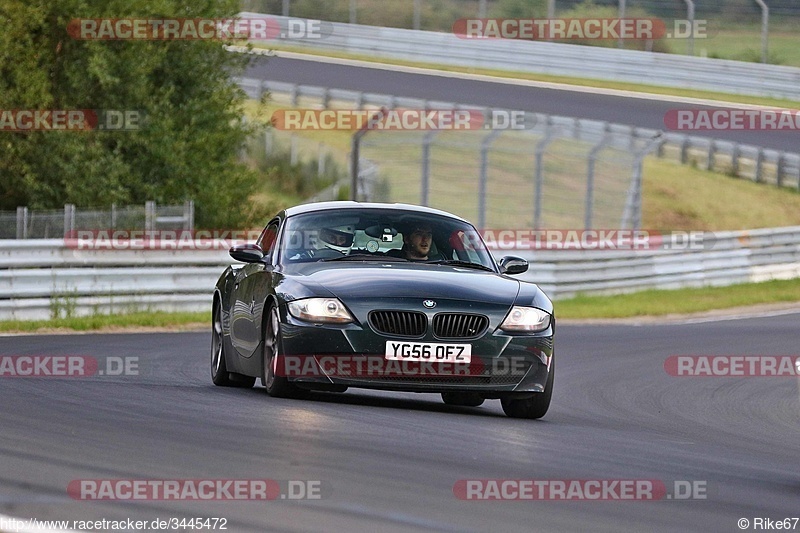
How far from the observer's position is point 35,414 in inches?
352

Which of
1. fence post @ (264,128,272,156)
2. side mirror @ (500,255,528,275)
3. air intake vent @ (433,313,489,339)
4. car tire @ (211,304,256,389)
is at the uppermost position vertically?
side mirror @ (500,255,528,275)

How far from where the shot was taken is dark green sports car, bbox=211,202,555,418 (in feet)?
32.3

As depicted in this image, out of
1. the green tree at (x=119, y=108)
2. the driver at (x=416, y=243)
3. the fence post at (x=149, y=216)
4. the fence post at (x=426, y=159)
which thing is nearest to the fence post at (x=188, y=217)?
the fence post at (x=149, y=216)

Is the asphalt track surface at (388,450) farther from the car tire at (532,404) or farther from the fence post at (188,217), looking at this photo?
the fence post at (188,217)

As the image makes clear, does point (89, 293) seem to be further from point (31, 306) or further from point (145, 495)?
point (145, 495)

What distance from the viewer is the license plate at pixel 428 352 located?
9.84 metres

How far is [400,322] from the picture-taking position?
9906 millimetres

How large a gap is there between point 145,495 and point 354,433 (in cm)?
226

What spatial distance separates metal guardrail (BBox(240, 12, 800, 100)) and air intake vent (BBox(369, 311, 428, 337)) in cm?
3218

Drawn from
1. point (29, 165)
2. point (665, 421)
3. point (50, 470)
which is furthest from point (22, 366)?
point (29, 165)

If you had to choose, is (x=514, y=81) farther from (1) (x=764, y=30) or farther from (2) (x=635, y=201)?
(2) (x=635, y=201)

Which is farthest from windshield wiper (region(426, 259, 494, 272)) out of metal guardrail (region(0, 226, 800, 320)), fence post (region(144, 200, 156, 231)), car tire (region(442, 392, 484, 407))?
fence post (region(144, 200, 156, 231))

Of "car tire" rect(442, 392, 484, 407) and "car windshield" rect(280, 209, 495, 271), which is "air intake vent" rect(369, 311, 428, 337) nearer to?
"car windshield" rect(280, 209, 495, 271)

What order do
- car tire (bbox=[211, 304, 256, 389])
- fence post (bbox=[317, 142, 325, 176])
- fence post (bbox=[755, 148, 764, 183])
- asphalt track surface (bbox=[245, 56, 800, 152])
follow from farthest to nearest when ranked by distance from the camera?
fence post (bbox=[755, 148, 764, 183]) → asphalt track surface (bbox=[245, 56, 800, 152]) → fence post (bbox=[317, 142, 325, 176]) → car tire (bbox=[211, 304, 256, 389])
